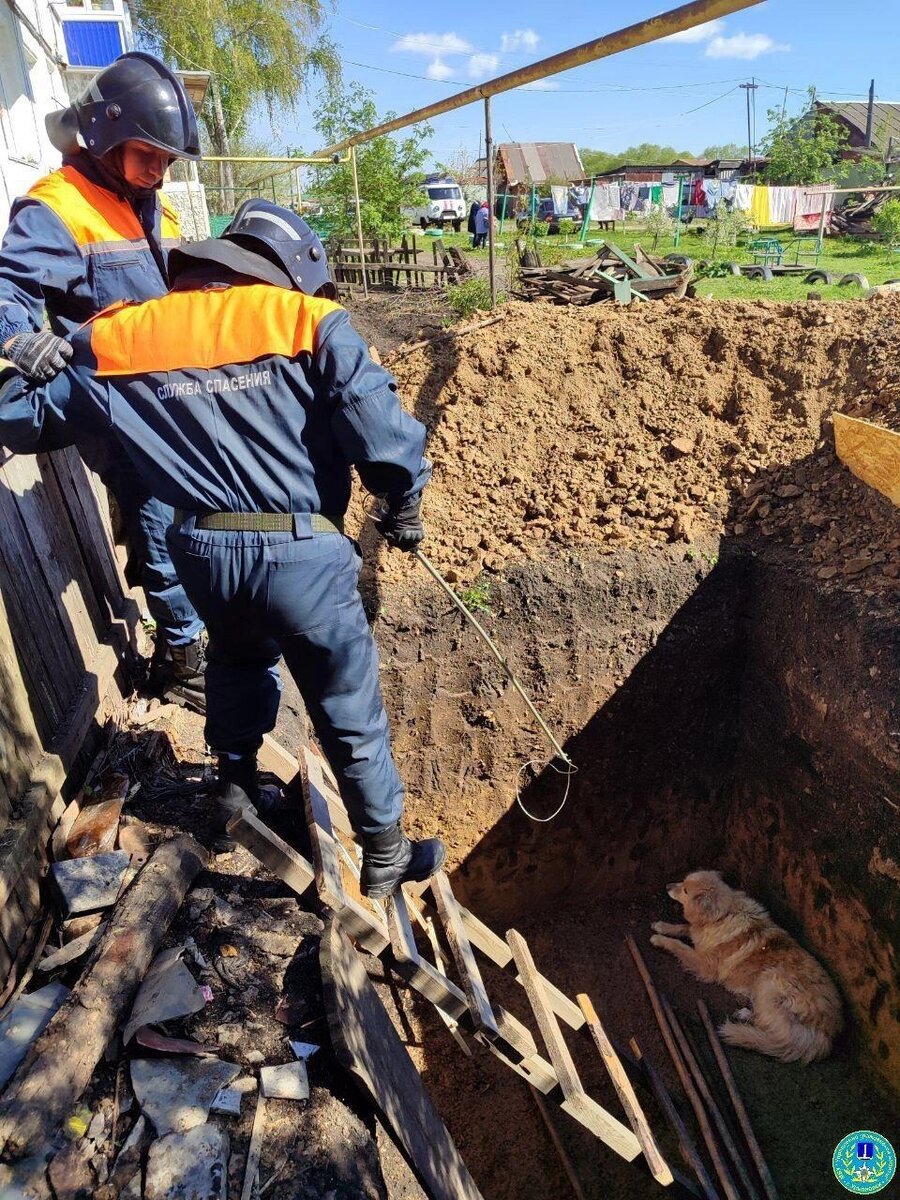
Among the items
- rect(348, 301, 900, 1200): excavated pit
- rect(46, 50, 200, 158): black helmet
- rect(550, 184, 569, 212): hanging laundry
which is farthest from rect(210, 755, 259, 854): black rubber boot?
rect(550, 184, 569, 212): hanging laundry

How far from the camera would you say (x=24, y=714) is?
9.86 ft

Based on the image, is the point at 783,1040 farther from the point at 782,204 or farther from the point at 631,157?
the point at 631,157

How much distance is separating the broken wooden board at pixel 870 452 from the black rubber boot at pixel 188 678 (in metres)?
4.26

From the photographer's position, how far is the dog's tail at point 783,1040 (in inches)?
183

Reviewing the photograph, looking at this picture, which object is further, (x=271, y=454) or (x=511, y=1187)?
(x=511, y=1187)

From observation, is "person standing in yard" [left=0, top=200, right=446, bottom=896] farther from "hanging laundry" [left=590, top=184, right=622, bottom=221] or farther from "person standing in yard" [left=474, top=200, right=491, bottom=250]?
"hanging laundry" [left=590, top=184, right=622, bottom=221]

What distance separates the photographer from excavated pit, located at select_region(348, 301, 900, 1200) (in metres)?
4.55

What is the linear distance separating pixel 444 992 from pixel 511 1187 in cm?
204

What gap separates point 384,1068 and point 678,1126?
2.71 meters

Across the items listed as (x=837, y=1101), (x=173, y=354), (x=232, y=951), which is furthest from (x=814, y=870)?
(x=173, y=354)

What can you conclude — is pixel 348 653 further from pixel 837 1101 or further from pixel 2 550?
pixel 837 1101

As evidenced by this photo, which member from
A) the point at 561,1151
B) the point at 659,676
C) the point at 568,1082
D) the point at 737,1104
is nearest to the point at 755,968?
the point at 737,1104

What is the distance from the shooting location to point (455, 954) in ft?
12.1

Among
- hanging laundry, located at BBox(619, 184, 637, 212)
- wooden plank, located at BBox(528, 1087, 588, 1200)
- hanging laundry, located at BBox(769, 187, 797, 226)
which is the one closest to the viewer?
wooden plank, located at BBox(528, 1087, 588, 1200)
